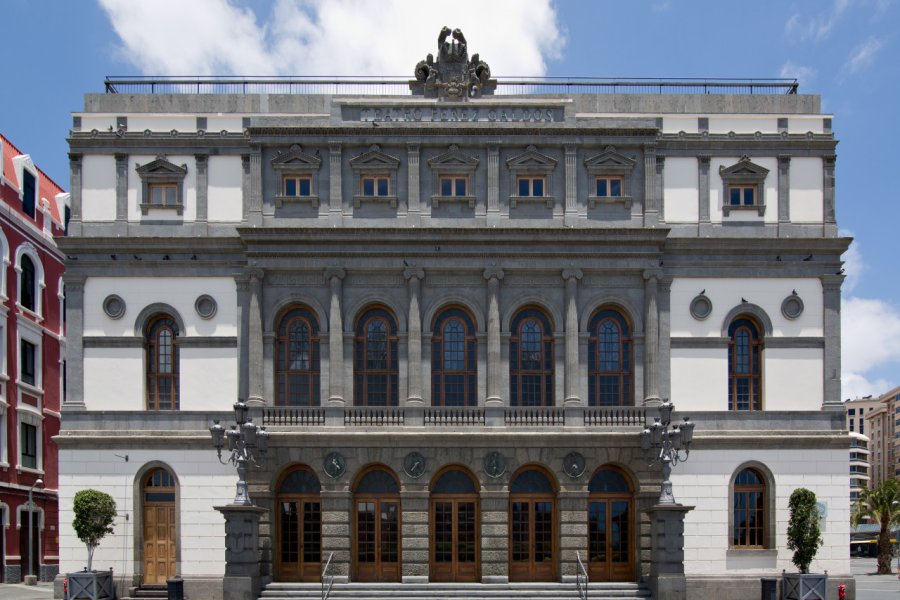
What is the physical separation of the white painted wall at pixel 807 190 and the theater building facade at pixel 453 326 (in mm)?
91

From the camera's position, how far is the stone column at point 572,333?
115 ft

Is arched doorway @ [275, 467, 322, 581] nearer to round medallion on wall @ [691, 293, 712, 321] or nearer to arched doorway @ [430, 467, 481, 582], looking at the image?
arched doorway @ [430, 467, 481, 582]

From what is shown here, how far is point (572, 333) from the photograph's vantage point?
35.3m

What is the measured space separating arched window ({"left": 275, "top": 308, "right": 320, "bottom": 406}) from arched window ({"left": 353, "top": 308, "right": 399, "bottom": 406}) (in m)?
1.54

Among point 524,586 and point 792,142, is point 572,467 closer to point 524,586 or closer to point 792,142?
point 524,586

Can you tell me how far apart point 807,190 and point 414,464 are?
17763 millimetres

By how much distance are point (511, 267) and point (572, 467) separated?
7410 mm

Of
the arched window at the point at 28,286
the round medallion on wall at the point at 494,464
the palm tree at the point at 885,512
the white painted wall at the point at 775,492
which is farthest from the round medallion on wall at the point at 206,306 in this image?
the palm tree at the point at 885,512

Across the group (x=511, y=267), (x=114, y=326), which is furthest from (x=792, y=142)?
(x=114, y=326)

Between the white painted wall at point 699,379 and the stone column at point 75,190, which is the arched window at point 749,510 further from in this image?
the stone column at point 75,190

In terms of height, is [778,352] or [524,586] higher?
[778,352]

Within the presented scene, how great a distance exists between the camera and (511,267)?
35594 millimetres

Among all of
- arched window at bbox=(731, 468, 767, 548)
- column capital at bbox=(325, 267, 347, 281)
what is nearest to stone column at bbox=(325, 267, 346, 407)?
column capital at bbox=(325, 267, 347, 281)

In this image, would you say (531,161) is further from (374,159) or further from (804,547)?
(804,547)
